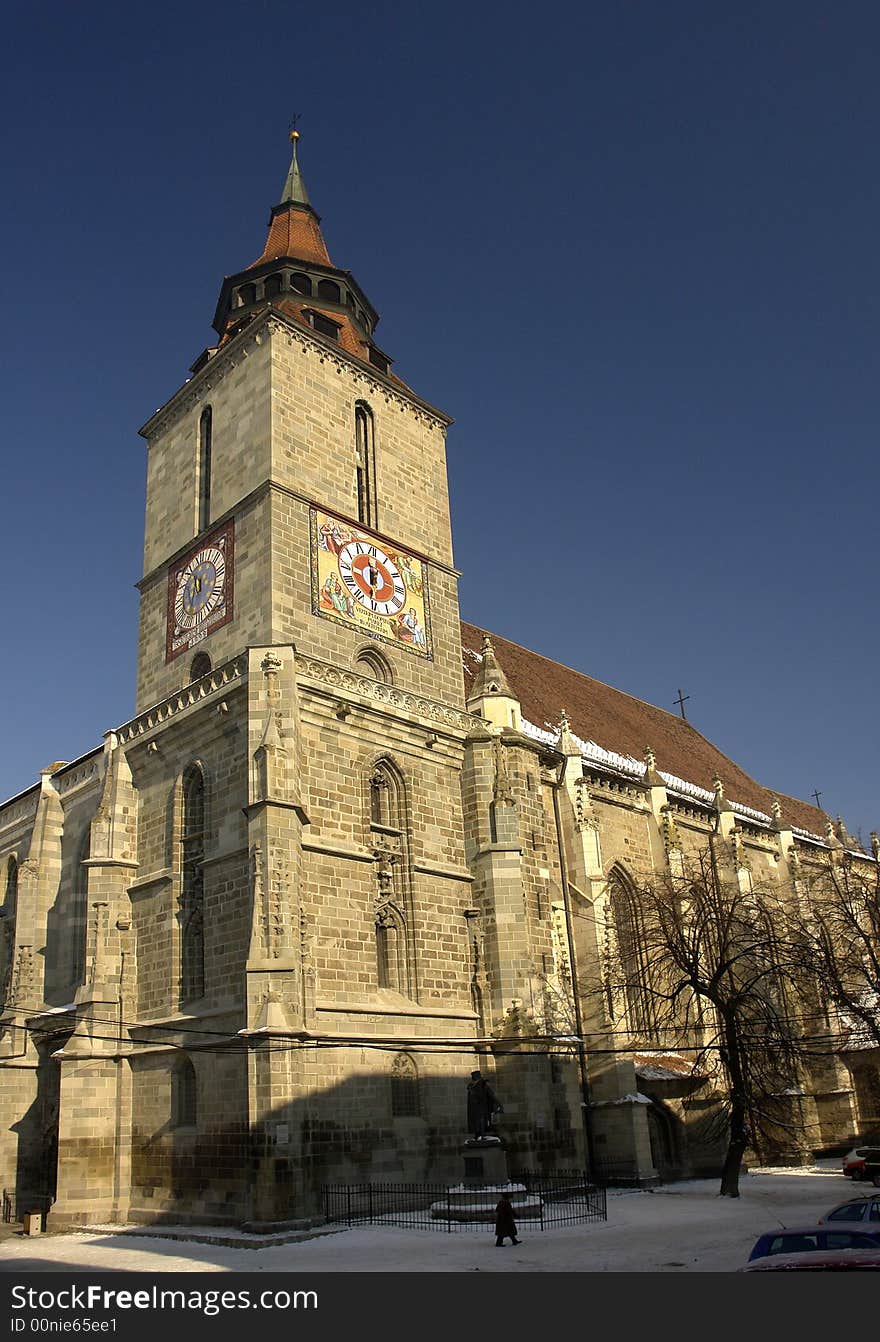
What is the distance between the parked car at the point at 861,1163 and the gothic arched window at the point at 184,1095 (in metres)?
14.6

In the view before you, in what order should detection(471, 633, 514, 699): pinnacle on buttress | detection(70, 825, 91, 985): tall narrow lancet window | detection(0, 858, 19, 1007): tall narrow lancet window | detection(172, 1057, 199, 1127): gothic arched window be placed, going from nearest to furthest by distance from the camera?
detection(172, 1057, 199, 1127): gothic arched window → detection(70, 825, 91, 985): tall narrow lancet window → detection(471, 633, 514, 699): pinnacle on buttress → detection(0, 858, 19, 1007): tall narrow lancet window

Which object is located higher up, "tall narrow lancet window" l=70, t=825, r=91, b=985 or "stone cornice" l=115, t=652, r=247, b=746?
"stone cornice" l=115, t=652, r=247, b=746

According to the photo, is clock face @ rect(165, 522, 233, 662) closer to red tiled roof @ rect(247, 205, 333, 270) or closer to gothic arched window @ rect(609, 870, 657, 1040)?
Result: red tiled roof @ rect(247, 205, 333, 270)

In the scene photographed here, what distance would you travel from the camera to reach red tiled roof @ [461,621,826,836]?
3219cm

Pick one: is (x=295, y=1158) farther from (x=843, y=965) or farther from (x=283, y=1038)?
(x=843, y=965)

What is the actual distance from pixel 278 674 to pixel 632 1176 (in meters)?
13.0

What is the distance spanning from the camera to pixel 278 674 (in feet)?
67.7

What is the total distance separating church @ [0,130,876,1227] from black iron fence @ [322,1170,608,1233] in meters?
0.32

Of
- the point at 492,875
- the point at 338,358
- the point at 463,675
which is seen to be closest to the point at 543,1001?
the point at 492,875

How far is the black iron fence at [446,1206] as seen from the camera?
1742 centimetres

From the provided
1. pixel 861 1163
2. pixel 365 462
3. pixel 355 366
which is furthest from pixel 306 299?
pixel 861 1163

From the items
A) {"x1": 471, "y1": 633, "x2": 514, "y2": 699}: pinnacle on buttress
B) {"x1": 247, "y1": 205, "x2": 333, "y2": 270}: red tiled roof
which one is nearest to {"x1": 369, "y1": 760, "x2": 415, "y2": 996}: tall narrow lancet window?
{"x1": 471, "y1": 633, "x2": 514, "y2": 699}: pinnacle on buttress

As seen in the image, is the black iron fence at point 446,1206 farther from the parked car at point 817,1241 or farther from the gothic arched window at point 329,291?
the gothic arched window at point 329,291

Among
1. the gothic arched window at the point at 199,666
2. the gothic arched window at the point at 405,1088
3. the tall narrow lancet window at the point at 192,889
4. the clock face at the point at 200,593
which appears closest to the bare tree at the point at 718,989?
the gothic arched window at the point at 405,1088
